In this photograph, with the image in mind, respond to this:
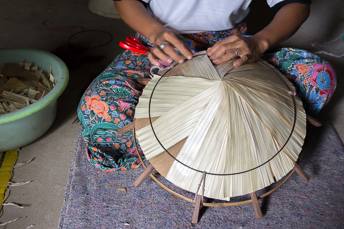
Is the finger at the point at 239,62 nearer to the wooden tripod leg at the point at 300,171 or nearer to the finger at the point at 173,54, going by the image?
the finger at the point at 173,54

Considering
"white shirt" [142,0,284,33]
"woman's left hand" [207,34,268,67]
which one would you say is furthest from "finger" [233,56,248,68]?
"white shirt" [142,0,284,33]

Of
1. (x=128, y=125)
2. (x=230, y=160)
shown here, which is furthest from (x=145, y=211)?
(x=230, y=160)

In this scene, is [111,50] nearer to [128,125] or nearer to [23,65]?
[23,65]

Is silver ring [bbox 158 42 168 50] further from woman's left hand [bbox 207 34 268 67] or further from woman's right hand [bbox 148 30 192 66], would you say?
woman's left hand [bbox 207 34 268 67]

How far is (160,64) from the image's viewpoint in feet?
2.94

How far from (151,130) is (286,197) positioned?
0.46 metres

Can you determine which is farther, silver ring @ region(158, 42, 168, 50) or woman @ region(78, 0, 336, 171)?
woman @ region(78, 0, 336, 171)

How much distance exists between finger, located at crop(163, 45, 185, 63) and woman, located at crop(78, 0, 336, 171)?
0.05 metres

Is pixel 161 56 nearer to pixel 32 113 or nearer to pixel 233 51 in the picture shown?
pixel 233 51

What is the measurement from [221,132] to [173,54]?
217 mm

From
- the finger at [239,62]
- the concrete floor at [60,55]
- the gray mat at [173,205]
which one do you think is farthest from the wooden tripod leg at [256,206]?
the concrete floor at [60,55]

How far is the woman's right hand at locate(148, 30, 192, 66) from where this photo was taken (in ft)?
2.80

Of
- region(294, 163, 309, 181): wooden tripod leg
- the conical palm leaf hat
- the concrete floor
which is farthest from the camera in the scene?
the concrete floor

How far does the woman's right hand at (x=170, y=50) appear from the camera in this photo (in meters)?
0.85
